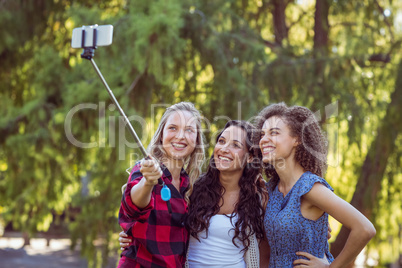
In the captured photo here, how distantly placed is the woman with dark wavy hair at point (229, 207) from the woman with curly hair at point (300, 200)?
112 mm

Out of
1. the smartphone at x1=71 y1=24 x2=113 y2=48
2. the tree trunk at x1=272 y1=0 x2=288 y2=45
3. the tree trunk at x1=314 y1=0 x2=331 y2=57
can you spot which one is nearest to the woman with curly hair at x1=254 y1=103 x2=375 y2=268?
the smartphone at x1=71 y1=24 x2=113 y2=48

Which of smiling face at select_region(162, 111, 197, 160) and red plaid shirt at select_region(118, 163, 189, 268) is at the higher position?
smiling face at select_region(162, 111, 197, 160)

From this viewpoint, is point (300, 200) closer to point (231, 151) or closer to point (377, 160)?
point (231, 151)

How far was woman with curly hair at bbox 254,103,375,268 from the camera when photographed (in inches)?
88.7

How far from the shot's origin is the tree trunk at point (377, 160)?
15.9ft

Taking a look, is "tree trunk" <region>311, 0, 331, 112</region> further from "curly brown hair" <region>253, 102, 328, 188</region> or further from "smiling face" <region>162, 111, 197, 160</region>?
"smiling face" <region>162, 111, 197, 160</region>

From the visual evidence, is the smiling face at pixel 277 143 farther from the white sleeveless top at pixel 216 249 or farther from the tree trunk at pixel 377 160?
the tree trunk at pixel 377 160

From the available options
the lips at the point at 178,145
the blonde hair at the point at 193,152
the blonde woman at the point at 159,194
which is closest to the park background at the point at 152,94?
the blonde hair at the point at 193,152

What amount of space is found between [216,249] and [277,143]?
0.65 metres

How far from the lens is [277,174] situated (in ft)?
9.09

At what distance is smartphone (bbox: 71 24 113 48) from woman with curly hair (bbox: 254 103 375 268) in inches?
39.4

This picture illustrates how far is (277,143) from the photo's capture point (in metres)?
2.57

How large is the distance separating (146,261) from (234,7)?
4018 millimetres

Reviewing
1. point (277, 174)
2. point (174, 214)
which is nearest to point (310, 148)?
point (277, 174)
